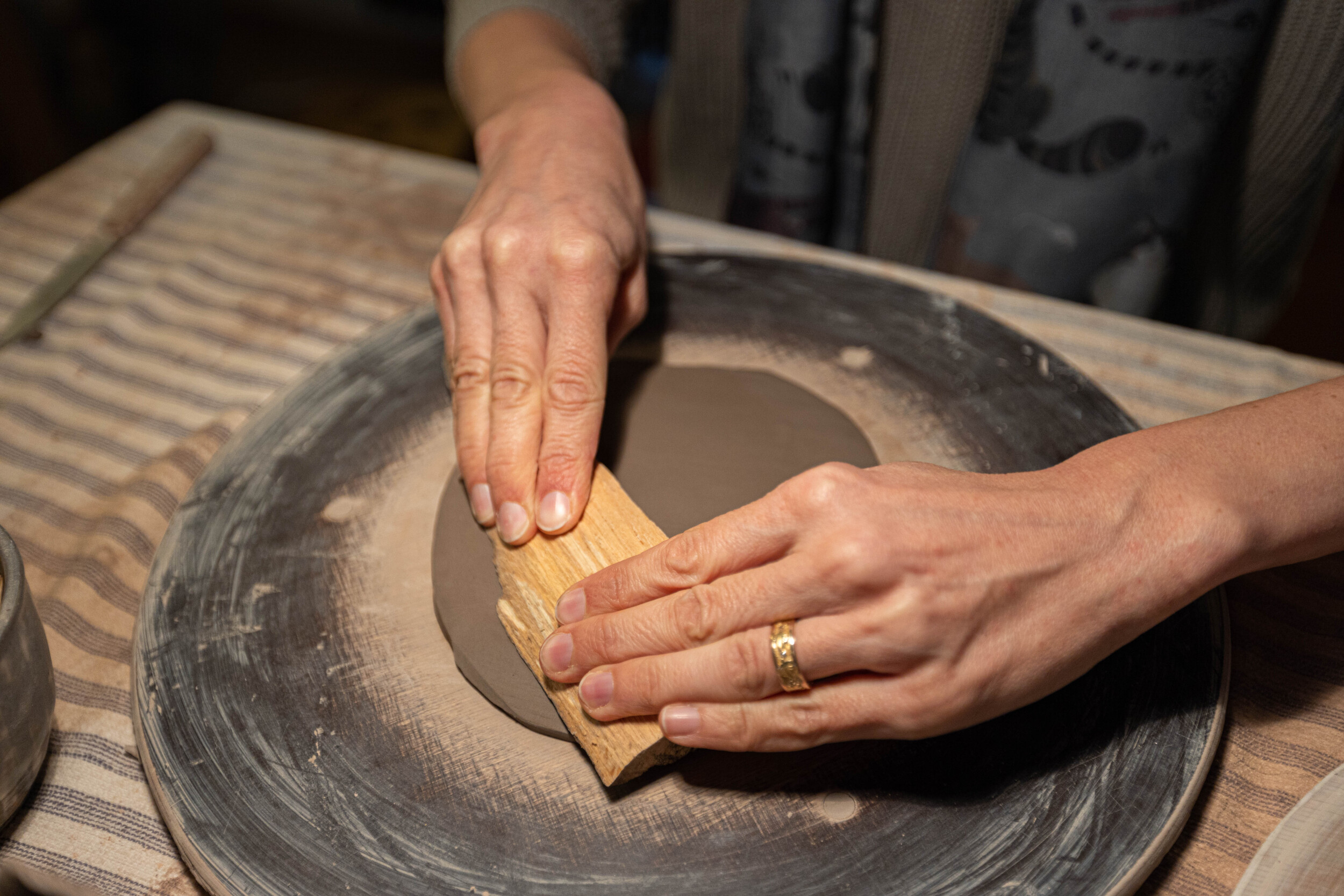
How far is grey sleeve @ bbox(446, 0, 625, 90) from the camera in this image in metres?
1.28

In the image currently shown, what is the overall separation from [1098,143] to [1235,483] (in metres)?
0.71

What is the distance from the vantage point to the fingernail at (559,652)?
63 centimetres

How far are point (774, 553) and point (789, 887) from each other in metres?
0.23

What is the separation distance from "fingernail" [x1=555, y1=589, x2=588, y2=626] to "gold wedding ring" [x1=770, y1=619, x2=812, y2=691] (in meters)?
0.17

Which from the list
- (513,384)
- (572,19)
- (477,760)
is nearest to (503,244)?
(513,384)

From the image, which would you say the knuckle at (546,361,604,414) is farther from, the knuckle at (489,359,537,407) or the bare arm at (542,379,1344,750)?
the bare arm at (542,379,1344,750)

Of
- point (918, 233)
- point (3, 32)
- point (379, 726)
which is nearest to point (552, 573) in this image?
point (379, 726)

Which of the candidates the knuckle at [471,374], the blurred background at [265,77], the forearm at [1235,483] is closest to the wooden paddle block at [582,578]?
the knuckle at [471,374]

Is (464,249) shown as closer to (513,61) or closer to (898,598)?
(513,61)

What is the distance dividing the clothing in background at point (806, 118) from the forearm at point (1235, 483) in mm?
819

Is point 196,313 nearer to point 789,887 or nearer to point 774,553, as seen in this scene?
point 774,553

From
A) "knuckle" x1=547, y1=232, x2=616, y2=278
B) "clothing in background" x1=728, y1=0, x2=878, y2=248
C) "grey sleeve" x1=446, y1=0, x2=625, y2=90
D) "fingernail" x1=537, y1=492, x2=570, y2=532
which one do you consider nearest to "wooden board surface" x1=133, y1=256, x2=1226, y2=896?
"fingernail" x1=537, y1=492, x2=570, y2=532

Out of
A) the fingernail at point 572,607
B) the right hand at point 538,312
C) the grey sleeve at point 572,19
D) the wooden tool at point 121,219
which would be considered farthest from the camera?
the grey sleeve at point 572,19

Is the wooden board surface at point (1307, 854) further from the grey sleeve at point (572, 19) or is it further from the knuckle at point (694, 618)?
the grey sleeve at point (572, 19)
